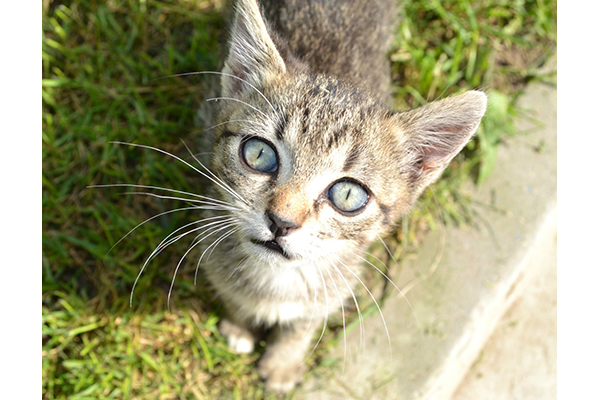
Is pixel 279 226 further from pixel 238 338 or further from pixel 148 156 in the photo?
pixel 148 156

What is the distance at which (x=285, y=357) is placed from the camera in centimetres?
306

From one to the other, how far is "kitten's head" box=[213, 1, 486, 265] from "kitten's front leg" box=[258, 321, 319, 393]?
89 centimetres

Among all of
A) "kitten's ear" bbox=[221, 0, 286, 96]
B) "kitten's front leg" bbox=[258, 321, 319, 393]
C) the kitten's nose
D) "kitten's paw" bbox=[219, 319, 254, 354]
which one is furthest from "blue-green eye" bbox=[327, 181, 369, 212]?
"kitten's paw" bbox=[219, 319, 254, 354]

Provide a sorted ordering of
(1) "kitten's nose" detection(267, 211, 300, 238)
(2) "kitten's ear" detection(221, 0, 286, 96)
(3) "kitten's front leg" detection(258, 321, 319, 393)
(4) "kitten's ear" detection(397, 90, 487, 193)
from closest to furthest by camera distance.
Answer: (1) "kitten's nose" detection(267, 211, 300, 238) < (4) "kitten's ear" detection(397, 90, 487, 193) < (2) "kitten's ear" detection(221, 0, 286, 96) < (3) "kitten's front leg" detection(258, 321, 319, 393)

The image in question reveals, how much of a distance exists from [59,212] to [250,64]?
185 centimetres

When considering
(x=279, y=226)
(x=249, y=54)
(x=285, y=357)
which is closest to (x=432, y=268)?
(x=285, y=357)

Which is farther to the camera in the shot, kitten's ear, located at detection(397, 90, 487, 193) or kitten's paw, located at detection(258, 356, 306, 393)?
kitten's paw, located at detection(258, 356, 306, 393)

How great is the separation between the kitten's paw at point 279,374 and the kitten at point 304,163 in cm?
50

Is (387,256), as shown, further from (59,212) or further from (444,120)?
(59,212)

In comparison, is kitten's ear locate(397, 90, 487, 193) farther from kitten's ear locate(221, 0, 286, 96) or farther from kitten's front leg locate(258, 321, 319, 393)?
kitten's front leg locate(258, 321, 319, 393)

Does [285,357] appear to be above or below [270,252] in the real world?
below

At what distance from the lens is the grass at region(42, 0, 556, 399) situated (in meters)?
3.17

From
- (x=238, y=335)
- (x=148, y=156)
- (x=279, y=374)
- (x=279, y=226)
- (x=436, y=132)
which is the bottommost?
(x=279, y=374)

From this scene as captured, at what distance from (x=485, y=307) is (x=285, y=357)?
132 cm
